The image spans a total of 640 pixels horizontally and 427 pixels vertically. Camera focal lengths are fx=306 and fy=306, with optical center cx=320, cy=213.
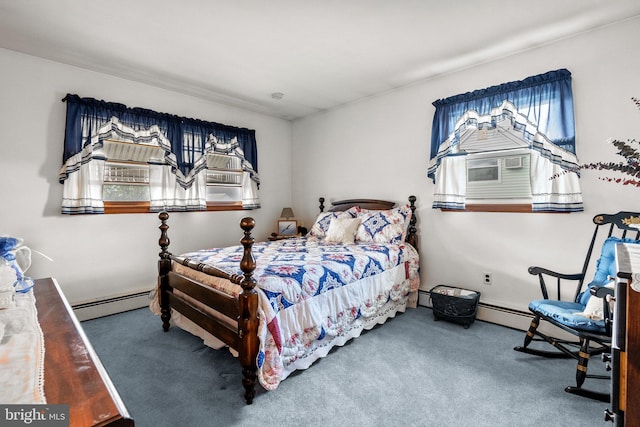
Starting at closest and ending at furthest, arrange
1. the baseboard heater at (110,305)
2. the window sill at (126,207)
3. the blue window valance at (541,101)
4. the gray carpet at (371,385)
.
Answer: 1. the gray carpet at (371,385)
2. the blue window valance at (541,101)
3. the baseboard heater at (110,305)
4. the window sill at (126,207)

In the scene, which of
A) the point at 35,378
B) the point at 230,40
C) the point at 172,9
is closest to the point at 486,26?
A: the point at 230,40

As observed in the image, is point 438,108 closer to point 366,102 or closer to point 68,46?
point 366,102

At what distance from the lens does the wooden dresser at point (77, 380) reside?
2.17ft

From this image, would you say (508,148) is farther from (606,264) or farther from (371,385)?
(371,385)

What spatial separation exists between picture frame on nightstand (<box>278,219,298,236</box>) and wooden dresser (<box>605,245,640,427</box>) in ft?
12.4

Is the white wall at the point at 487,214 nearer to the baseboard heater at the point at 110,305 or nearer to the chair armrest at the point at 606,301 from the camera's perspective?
the chair armrest at the point at 606,301

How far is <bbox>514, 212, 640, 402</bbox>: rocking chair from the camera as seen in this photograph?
190 centimetres

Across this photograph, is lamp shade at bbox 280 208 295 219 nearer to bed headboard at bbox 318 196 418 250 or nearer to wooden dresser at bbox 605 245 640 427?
bed headboard at bbox 318 196 418 250

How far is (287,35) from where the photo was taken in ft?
8.45

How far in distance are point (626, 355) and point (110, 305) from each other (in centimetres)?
410

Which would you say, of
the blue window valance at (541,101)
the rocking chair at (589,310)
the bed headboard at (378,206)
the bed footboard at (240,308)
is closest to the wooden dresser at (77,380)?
the bed footboard at (240,308)

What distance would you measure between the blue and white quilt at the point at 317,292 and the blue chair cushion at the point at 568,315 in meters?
1.26

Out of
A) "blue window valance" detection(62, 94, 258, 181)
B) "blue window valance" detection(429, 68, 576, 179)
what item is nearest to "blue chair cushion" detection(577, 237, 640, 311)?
"blue window valance" detection(429, 68, 576, 179)

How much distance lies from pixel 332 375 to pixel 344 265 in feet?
2.84
